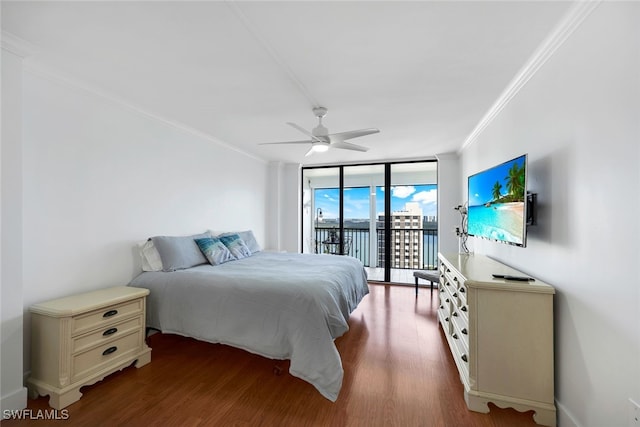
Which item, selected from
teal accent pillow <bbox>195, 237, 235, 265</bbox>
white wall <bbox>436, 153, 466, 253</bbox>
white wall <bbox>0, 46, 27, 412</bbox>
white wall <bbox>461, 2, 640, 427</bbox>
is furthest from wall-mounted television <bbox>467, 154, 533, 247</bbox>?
white wall <bbox>0, 46, 27, 412</bbox>

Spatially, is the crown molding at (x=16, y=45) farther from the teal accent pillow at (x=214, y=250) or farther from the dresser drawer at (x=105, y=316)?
the teal accent pillow at (x=214, y=250)

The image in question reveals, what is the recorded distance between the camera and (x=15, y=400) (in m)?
1.73

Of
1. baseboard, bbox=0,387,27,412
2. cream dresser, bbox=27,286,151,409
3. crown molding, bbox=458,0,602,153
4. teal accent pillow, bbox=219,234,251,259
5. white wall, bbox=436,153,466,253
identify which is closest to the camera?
crown molding, bbox=458,0,602,153

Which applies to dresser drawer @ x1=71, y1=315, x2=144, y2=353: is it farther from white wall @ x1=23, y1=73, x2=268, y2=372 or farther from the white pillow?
the white pillow

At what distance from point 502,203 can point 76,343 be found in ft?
11.0

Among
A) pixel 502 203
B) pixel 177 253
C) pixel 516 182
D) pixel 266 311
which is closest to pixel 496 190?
pixel 502 203

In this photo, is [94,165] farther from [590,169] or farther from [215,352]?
[590,169]

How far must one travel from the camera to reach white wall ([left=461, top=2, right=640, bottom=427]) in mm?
1177

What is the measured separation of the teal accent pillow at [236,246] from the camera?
361 cm

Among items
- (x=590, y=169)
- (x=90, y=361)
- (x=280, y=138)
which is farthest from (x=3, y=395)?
(x=590, y=169)

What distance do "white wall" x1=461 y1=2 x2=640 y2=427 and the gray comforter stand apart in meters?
1.41

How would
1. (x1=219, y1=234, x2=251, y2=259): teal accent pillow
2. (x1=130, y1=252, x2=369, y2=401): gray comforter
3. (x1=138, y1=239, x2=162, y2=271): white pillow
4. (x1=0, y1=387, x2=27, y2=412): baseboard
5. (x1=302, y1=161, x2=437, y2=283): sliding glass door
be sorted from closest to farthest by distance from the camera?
(x1=0, y1=387, x2=27, y2=412): baseboard < (x1=130, y1=252, x2=369, y2=401): gray comforter < (x1=138, y1=239, x2=162, y2=271): white pillow < (x1=219, y1=234, x2=251, y2=259): teal accent pillow < (x1=302, y1=161, x2=437, y2=283): sliding glass door

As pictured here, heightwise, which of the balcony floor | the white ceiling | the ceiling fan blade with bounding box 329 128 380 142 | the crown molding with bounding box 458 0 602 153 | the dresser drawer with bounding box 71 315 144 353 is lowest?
the balcony floor

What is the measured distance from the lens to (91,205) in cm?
240
